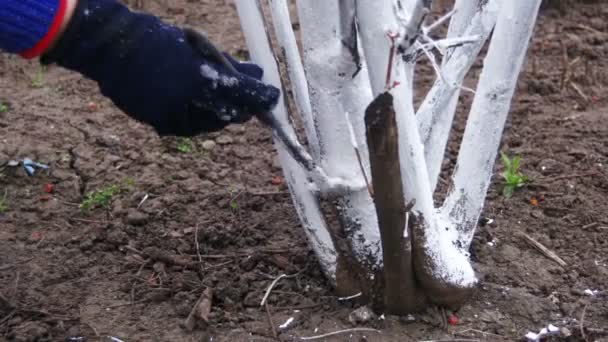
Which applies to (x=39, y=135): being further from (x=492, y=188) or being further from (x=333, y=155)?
(x=492, y=188)

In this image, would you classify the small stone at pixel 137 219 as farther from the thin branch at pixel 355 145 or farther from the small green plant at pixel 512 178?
the small green plant at pixel 512 178

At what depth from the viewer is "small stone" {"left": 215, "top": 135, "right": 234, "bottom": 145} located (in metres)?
2.62

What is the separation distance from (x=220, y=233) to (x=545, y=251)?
909 millimetres

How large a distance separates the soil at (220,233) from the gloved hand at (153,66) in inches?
20.5

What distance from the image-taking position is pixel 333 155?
66.3 inches

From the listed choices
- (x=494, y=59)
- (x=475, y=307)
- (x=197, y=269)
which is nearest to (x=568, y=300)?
(x=475, y=307)

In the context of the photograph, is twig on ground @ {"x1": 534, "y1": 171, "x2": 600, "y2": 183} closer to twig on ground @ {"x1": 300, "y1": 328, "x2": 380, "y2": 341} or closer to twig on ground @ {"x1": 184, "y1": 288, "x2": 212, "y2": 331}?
twig on ground @ {"x1": 300, "y1": 328, "x2": 380, "y2": 341}

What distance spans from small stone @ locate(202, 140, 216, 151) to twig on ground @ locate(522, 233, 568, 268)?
3.62 feet

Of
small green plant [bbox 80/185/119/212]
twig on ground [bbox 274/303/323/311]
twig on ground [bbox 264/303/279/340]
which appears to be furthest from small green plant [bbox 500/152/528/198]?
small green plant [bbox 80/185/119/212]

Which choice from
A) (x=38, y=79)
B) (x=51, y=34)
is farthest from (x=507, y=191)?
(x=38, y=79)

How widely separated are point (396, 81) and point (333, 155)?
0.28 metres

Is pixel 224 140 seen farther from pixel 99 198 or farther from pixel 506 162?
pixel 506 162

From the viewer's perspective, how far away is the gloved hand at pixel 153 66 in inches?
62.2

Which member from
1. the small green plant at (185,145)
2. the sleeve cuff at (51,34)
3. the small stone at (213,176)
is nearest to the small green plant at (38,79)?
the small green plant at (185,145)
